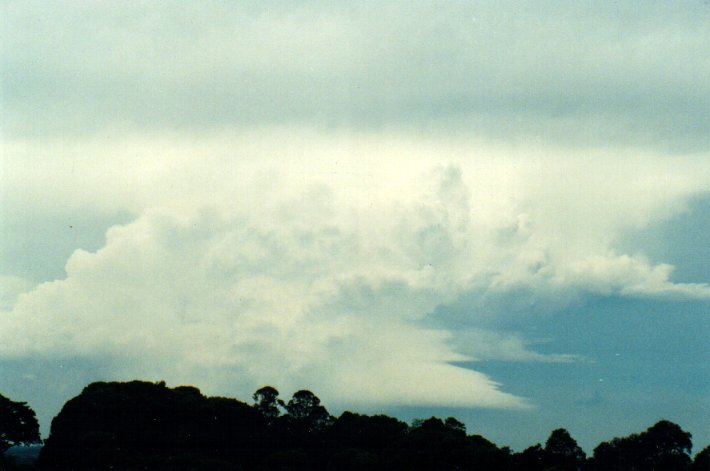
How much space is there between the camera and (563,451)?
115 meters

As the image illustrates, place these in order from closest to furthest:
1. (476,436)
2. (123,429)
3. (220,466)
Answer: (220,466)
(123,429)
(476,436)

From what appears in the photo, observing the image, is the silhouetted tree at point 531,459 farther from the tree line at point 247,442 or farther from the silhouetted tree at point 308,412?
the silhouetted tree at point 308,412

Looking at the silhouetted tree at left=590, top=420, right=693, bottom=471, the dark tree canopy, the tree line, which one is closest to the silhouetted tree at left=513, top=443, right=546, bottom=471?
the tree line

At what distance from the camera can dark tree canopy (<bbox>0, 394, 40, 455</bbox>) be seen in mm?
118500

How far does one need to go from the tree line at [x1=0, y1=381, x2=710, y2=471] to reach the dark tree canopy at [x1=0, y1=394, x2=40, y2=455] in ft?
0.43

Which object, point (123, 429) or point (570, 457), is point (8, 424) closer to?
point (123, 429)

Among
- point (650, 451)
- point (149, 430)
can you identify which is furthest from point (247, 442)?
point (650, 451)

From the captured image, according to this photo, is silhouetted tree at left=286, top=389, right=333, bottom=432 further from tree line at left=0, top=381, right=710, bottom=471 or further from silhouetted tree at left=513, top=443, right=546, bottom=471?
silhouetted tree at left=513, top=443, right=546, bottom=471

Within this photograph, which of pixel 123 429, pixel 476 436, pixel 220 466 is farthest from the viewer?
pixel 476 436

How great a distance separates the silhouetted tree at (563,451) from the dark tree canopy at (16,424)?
6688 cm

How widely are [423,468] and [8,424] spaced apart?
180ft

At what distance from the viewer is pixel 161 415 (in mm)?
115188

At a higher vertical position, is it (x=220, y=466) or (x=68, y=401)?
(x=68, y=401)

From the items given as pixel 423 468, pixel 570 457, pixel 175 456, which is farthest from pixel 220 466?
pixel 570 457
